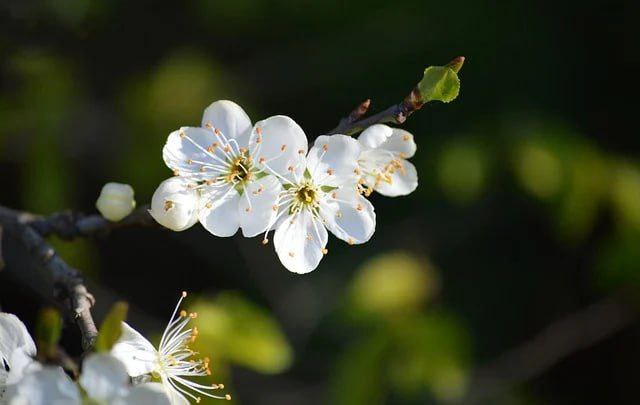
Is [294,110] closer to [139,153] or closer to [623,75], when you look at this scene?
[139,153]

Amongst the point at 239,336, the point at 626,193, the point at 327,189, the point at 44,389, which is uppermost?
the point at 626,193

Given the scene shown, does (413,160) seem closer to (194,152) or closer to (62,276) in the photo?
(194,152)

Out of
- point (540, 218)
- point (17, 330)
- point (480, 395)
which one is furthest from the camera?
point (540, 218)

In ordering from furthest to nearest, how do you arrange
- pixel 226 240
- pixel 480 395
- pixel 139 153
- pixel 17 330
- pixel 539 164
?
1. pixel 226 240
2. pixel 480 395
3. pixel 139 153
4. pixel 539 164
5. pixel 17 330

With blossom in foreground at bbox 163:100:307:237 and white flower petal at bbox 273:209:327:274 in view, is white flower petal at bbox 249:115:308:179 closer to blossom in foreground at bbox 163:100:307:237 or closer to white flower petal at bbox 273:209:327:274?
blossom in foreground at bbox 163:100:307:237

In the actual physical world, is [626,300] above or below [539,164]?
below

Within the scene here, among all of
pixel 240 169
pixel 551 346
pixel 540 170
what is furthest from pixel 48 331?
pixel 551 346

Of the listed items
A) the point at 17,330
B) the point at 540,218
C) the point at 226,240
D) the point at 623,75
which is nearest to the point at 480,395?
the point at 540,218
